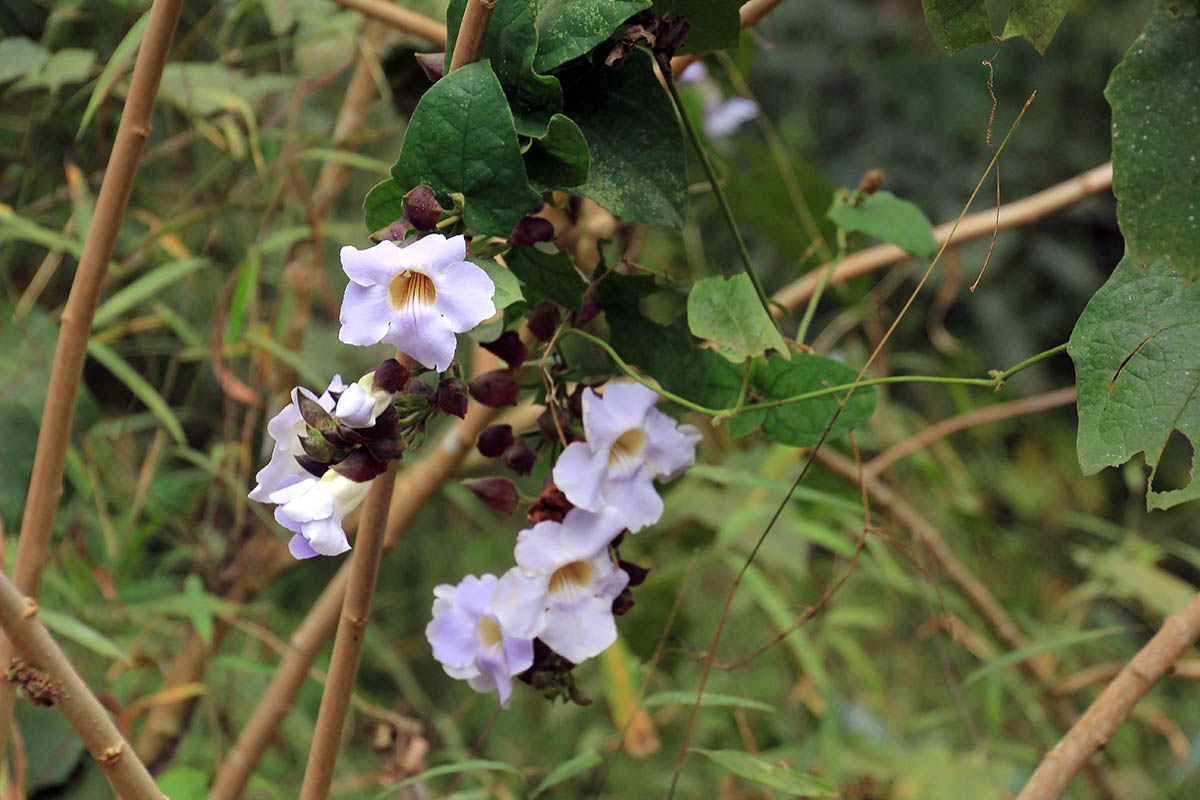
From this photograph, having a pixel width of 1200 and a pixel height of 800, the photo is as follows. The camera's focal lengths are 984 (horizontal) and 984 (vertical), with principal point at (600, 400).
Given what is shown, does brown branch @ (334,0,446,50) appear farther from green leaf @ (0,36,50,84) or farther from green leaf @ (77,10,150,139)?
green leaf @ (0,36,50,84)

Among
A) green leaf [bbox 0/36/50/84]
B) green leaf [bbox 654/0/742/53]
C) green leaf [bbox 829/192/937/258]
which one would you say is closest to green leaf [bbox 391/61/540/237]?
green leaf [bbox 654/0/742/53]

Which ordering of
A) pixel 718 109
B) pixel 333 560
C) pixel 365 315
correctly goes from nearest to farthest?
pixel 365 315 → pixel 718 109 → pixel 333 560

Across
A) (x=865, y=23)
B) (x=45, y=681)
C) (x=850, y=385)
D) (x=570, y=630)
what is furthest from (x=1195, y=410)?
(x=865, y=23)

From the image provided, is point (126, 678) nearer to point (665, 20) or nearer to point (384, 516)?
point (384, 516)

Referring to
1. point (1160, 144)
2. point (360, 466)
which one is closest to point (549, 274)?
point (360, 466)

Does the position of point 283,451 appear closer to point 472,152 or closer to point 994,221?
point 472,152

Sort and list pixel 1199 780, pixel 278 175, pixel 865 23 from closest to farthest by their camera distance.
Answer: pixel 278 175 → pixel 1199 780 → pixel 865 23

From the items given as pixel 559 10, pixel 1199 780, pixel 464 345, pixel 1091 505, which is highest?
pixel 559 10
